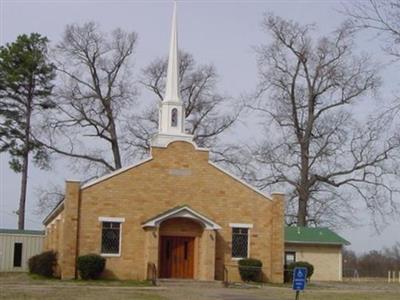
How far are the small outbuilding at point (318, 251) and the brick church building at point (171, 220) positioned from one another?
917cm

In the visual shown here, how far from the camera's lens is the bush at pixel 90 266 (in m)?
37.4

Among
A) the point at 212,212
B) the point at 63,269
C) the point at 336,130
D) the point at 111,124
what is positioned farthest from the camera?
the point at 111,124

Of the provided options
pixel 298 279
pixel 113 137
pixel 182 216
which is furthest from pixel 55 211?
pixel 298 279

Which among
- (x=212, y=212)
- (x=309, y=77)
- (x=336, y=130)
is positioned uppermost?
(x=309, y=77)

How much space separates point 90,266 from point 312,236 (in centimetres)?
1862

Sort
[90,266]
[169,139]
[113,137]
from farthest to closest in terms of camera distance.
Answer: [113,137]
[169,139]
[90,266]

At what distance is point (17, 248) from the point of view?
51.3m

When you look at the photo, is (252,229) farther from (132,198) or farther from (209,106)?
(209,106)

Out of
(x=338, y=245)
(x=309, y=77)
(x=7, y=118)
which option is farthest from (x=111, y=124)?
(x=338, y=245)

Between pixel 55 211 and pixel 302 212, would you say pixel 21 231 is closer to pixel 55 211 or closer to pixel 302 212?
pixel 55 211

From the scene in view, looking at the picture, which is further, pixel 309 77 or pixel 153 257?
pixel 309 77

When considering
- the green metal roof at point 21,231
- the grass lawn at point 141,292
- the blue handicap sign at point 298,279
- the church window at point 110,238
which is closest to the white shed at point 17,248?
the green metal roof at point 21,231

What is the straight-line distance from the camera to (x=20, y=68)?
191 ft

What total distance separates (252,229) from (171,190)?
4945 millimetres
